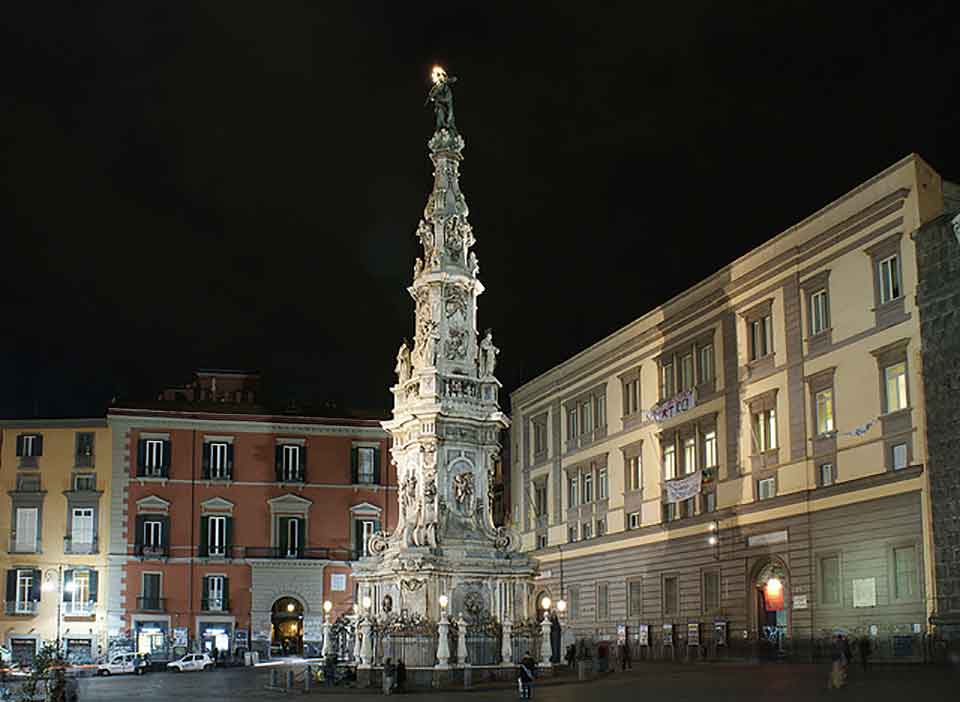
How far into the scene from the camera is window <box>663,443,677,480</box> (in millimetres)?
64062

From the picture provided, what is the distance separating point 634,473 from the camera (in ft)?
224

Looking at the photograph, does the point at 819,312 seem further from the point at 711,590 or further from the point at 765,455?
the point at 711,590

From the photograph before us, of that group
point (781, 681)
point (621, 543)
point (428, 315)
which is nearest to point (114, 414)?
point (621, 543)

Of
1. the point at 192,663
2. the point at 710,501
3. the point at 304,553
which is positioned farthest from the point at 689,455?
the point at 304,553

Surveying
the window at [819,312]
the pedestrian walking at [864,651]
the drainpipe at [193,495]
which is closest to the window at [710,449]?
the window at [819,312]

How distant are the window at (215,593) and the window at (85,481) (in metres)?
8.59

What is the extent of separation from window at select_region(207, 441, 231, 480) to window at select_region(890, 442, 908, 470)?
44.2 meters

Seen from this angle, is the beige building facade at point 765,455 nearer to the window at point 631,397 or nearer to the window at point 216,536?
the window at point 631,397

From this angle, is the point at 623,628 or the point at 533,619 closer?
the point at 533,619

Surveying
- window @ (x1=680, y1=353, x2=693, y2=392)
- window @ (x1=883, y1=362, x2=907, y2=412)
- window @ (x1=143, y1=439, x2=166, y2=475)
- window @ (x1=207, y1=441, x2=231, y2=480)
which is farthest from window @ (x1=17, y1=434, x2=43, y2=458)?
window @ (x1=883, y1=362, x2=907, y2=412)

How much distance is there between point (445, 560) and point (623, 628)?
1002 inches

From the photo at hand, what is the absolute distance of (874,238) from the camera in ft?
164

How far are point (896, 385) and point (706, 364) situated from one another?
47.8ft

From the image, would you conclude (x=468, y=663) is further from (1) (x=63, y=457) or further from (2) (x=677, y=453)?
(1) (x=63, y=457)
